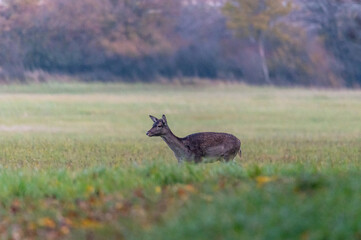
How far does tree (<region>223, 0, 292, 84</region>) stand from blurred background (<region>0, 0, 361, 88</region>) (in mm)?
67

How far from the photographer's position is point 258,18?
52.5 metres

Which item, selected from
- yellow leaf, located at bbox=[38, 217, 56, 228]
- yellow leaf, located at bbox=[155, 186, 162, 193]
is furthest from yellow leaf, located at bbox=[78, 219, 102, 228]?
yellow leaf, located at bbox=[155, 186, 162, 193]

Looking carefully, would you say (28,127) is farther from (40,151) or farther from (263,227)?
(263,227)

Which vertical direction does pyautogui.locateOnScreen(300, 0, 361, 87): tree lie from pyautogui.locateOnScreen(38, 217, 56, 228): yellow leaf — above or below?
above

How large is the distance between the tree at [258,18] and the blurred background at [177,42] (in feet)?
0.22

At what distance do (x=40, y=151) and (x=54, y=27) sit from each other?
32.4 metres

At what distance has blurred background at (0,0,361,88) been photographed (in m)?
46.9

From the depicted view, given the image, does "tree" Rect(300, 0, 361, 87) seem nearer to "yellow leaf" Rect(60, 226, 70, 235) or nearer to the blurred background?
the blurred background

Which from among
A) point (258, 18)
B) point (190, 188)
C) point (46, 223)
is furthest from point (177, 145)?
point (258, 18)

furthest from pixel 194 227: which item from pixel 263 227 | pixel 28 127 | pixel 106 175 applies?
pixel 28 127

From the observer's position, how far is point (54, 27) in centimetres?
4897

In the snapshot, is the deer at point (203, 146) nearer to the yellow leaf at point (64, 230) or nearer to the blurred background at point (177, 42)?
the yellow leaf at point (64, 230)

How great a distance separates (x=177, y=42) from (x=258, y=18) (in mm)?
8994

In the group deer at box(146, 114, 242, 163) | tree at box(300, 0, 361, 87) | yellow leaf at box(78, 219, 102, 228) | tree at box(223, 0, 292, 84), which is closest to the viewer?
Answer: yellow leaf at box(78, 219, 102, 228)
